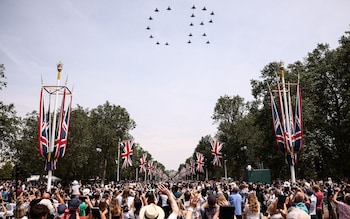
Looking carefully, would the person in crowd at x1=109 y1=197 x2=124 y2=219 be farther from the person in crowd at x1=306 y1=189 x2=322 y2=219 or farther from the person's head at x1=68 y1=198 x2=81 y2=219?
the person in crowd at x1=306 y1=189 x2=322 y2=219

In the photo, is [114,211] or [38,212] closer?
[38,212]

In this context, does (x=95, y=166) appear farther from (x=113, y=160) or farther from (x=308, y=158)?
(x=308, y=158)

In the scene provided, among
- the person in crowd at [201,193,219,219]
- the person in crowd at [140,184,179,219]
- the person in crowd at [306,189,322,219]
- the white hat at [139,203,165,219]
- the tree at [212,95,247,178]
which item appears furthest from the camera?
the tree at [212,95,247,178]

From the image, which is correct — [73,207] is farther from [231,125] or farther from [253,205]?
[231,125]

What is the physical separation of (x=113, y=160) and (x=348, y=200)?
65892mm

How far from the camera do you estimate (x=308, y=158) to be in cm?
3102

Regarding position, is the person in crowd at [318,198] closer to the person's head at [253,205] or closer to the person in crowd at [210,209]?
the person's head at [253,205]

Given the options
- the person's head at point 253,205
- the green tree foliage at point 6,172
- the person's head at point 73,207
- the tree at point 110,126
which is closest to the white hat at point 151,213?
the person's head at point 253,205

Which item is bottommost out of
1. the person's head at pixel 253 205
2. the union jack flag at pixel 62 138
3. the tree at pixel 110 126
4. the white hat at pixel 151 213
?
the person's head at pixel 253 205

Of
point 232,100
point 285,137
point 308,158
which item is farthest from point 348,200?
point 232,100

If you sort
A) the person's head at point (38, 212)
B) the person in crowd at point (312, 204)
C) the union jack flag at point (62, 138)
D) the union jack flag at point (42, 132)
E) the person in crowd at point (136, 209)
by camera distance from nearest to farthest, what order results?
the person's head at point (38, 212)
the person in crowd at point (136, 209)
the person in crowd at point (312, 204)
the union jack flag at point (42, 132)
the union jack flag at point (62, 138)

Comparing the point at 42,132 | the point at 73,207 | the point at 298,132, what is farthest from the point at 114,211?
the point at 298,132

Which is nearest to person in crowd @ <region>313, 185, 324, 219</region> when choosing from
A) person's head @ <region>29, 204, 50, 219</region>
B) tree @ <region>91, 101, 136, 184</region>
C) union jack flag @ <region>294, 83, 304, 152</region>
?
union jack flag @ <region>294, 83, 304, 152</region>

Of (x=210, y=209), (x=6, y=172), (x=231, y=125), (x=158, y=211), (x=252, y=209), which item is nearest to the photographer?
(x=158, y=211)
